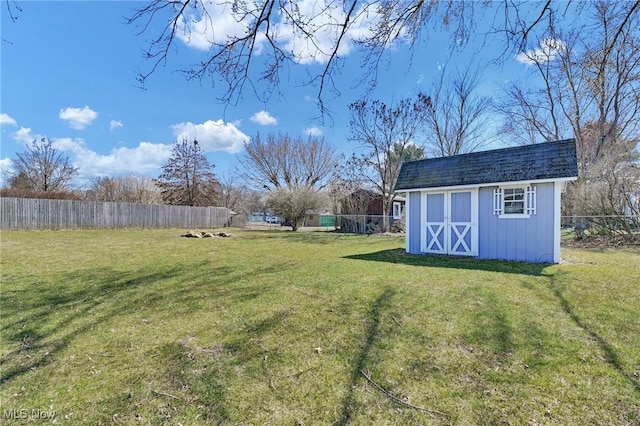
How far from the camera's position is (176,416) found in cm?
188

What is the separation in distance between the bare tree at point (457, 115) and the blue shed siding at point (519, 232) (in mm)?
12974

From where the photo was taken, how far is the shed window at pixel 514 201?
7.45 metres

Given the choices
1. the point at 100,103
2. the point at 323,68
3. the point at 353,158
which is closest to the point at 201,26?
the point at 323,68

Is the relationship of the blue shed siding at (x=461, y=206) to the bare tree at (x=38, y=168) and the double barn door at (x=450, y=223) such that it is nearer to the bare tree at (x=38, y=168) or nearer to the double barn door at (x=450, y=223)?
the double barn door at (x=450, y=223)

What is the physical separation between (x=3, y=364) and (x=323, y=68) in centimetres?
426

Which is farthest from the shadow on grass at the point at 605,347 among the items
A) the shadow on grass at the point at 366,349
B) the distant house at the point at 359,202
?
the distant house at the point at 359,202

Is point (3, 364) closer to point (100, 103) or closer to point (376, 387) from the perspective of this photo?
A: point (376, 387)

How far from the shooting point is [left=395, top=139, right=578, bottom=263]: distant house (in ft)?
23.7

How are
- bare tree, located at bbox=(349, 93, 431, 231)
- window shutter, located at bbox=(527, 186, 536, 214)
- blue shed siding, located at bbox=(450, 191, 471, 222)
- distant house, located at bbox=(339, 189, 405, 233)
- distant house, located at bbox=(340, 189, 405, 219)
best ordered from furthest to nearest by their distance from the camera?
distant house, located at bbox=(340, 189, 405, 219) → distant house, located at bbox=(339, 189, 405, 233) → bare tree, located at bbox=(349, 93, 431, 231) → blue shed siding, located at bbox=(450, 191, 471, 222) → window shutter, located at bbox=(527, 186, 536, 214)

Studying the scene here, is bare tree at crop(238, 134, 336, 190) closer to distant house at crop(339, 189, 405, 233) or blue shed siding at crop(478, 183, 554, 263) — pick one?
distant house at crop(339, 189, 405, 233)

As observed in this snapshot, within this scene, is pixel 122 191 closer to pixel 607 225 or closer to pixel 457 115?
pixel 457 115

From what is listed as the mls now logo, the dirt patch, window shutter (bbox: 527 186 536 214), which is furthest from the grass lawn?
the dirt patch

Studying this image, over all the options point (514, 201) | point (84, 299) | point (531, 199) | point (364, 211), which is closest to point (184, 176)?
point (364, 211)

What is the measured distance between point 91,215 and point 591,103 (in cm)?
2487
